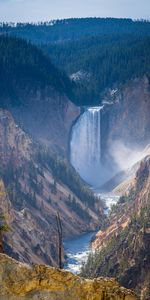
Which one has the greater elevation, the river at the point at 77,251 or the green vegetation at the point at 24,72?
the green vegetation at the point at 24,72

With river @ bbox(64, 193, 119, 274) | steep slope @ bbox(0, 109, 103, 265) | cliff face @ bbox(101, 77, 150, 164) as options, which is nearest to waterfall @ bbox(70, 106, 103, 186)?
cliff face @ bbox(101, 77, 150, 164)

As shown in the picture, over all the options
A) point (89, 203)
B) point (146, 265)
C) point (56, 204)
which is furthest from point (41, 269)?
point (89, 203)

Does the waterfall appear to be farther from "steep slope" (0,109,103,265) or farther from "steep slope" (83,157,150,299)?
"steep slope" (83,157,150,299)

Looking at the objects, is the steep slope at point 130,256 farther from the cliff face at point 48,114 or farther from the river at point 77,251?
the cliff face at point 48,114

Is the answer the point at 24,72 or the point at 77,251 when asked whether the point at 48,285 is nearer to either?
the point at 77,251

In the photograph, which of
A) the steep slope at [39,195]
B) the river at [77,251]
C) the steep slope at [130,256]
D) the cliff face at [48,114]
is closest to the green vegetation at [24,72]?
the cliff face at [48,114]

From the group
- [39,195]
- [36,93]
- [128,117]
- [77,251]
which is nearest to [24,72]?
[36,93]
